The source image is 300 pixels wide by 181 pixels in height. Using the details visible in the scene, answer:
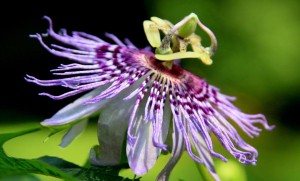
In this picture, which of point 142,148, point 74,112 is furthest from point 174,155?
point 74,112

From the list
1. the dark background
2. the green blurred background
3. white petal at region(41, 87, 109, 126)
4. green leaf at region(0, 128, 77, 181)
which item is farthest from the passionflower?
the dark background

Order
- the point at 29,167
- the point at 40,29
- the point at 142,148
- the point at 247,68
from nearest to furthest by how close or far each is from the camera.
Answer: the point at 29,167, the point at 142,148, the point at 247,68, the point at 40,29

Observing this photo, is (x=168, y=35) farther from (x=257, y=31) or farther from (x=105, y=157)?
(x=257, y=31)

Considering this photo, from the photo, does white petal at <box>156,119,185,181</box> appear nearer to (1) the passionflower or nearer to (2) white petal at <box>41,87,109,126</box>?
(1) the passionflower

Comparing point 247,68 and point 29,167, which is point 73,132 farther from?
point 247,68

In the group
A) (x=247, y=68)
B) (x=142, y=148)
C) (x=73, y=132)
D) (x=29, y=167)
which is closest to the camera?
(x=29, y=167)

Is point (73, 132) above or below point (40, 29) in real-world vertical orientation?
below

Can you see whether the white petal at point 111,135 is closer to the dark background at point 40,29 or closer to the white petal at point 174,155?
the white petal at point 174,155

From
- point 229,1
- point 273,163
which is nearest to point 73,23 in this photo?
point 229,1
